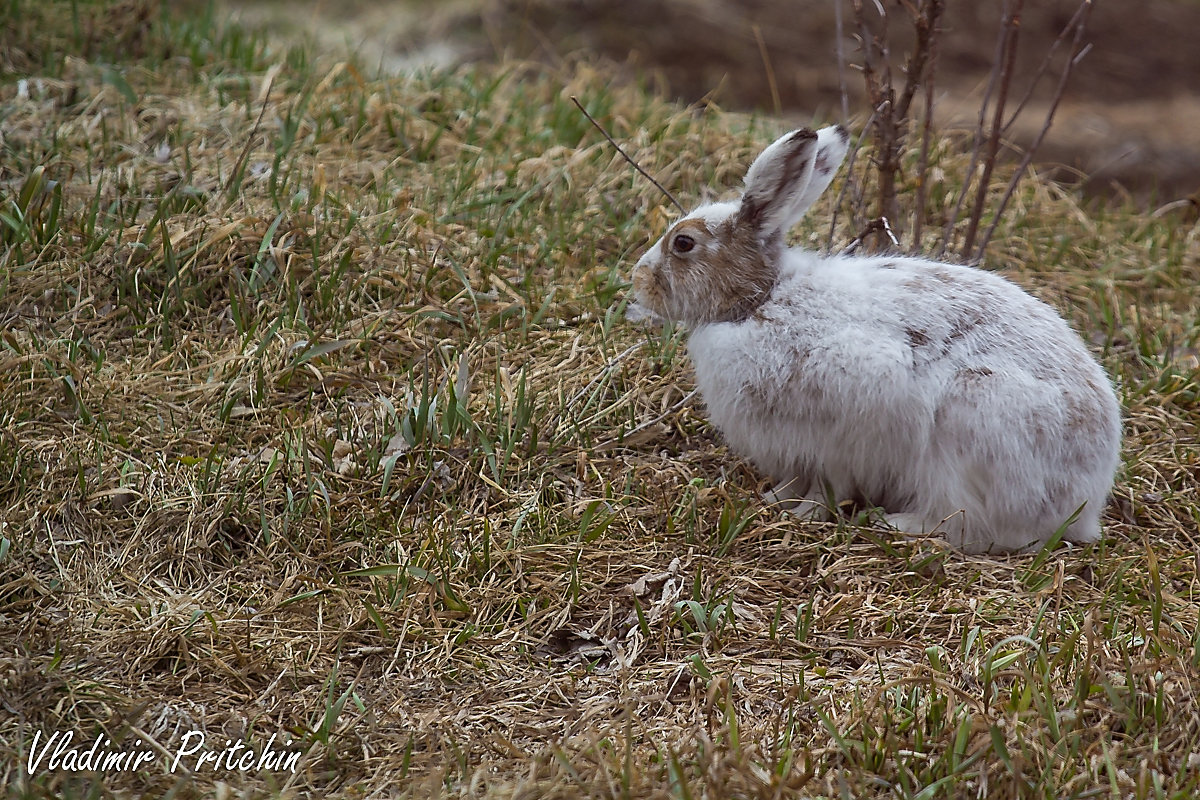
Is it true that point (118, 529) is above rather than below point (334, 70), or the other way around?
below

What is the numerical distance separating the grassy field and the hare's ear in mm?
747

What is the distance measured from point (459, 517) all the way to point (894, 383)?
1433 millimetres

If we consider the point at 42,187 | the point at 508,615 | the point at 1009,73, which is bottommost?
the point at 508,615

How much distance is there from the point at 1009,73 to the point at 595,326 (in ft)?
6.16

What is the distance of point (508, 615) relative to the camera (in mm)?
3283

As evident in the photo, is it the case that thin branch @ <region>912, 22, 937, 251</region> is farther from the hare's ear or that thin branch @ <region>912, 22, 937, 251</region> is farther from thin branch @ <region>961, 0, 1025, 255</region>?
the hare's ear

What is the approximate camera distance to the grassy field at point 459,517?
276cm

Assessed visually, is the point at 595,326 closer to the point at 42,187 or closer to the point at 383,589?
the point at 383,589

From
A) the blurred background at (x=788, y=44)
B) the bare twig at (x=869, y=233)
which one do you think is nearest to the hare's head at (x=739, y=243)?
the bare twig at (x=869, y=233)

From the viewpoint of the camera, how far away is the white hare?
3.46 m

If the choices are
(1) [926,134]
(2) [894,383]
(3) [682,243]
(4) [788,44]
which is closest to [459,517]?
(3) [682,243]

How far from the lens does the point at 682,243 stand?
396 cm


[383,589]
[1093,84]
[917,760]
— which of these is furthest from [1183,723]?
[1093,84]

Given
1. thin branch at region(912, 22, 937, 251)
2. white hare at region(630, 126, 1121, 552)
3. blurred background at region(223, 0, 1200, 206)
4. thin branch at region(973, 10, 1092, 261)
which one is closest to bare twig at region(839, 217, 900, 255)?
white hare at region(630, 126, 1121, 552)
